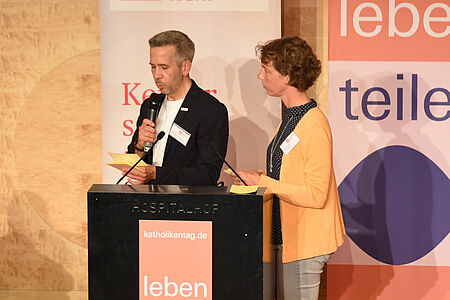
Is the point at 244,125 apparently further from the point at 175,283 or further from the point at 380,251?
→ the point at 175,283

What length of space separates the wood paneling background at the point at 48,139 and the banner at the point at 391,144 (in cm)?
29

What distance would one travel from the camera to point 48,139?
14.2 ft

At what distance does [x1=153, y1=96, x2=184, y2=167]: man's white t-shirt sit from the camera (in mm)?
2990

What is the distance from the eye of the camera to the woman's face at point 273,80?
8.84ft

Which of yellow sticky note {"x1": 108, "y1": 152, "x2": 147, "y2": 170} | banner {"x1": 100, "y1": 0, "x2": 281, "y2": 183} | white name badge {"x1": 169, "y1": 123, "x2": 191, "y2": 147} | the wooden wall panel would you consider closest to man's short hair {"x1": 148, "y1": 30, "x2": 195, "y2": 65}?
white name badge {"x1": 169, "y1": 123, "x2": 191, "y2": 147}

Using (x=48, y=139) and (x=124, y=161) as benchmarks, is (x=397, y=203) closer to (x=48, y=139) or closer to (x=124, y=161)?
(x=124, y=161)

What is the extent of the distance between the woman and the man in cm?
29

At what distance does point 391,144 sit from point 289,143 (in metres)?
1.54

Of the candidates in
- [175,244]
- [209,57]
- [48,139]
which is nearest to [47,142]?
[48,139]

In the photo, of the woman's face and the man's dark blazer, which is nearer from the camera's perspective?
the woman's face

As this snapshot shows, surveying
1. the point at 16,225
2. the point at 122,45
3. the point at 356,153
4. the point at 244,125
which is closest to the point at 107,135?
the point at 122,45

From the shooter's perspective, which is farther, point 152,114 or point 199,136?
point 199,136

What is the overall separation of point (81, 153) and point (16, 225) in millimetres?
702

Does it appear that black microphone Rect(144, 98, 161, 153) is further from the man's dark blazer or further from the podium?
the podium
